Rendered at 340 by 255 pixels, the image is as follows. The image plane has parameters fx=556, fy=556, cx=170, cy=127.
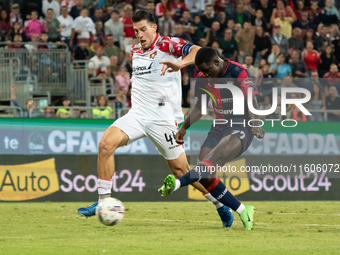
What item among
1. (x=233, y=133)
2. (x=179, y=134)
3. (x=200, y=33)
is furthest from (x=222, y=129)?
(x=200, y=33)

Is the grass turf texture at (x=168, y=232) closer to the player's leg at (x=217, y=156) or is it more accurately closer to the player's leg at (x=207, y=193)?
the player's leg at (x=207, y=193)

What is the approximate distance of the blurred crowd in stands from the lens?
14156 millimetres

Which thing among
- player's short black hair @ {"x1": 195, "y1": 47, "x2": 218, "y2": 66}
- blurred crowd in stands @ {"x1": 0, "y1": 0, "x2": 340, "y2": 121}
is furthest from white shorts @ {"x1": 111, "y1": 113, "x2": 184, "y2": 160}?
blurred crowd in stands @ {"x1": 0, "y1": 0, "x2": 340, "y2": 121}

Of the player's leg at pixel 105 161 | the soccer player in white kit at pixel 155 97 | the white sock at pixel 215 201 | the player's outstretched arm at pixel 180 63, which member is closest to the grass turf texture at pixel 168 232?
the white sock at pixel 215 201

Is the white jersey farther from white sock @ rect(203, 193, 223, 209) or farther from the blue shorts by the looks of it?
white sock @ rect(203, 193, 223, 209)

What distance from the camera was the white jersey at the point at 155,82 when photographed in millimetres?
7312

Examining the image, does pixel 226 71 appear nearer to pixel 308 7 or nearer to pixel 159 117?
pixel 159 117

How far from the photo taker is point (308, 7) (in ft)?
56.6

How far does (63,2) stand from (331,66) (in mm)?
7386


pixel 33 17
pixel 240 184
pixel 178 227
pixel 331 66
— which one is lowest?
pixel 240 184

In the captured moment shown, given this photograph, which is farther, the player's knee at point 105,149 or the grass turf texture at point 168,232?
the player's knee at point 105,149

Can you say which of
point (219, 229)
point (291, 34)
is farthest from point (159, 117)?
point (291, 34)

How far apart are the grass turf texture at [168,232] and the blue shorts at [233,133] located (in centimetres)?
108

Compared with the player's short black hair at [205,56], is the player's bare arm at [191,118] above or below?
below
